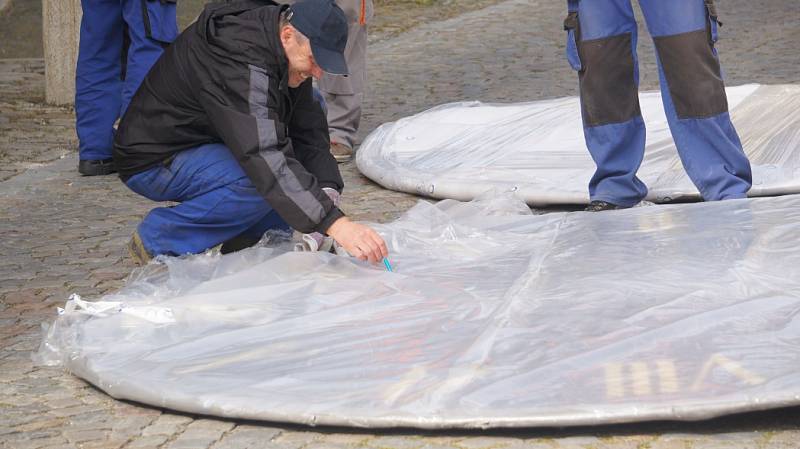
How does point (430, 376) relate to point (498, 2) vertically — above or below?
above

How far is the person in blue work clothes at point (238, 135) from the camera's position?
126 inches

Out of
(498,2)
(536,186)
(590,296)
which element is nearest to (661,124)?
(536,186)

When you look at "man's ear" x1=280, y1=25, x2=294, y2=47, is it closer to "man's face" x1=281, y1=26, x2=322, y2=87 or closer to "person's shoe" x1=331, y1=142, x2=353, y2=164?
"man's face" x1=281, y1=26, x2=322, y2=87

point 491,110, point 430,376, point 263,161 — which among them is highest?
point 263,161

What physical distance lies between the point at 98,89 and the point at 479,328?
3.19m

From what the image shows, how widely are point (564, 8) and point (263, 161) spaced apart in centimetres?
733

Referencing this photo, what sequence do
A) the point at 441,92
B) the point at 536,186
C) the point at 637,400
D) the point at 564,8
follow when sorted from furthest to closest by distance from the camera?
the point at 564,8 → the point at 441,92 → the point at 536,186 → the point at 637,400

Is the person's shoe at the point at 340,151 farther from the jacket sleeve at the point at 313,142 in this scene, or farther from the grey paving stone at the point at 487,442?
the grey paving stone at the point at 487,442

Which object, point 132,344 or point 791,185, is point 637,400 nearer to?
point 132,344

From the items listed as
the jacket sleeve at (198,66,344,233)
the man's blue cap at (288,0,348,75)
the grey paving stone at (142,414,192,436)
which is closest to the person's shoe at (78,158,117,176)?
the jacket sleeve at (198,66,344,233)

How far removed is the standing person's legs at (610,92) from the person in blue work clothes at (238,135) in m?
0.94

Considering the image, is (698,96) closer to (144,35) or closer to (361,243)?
(361,243)

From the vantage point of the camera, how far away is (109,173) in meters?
5.54

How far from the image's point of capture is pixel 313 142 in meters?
3.83
